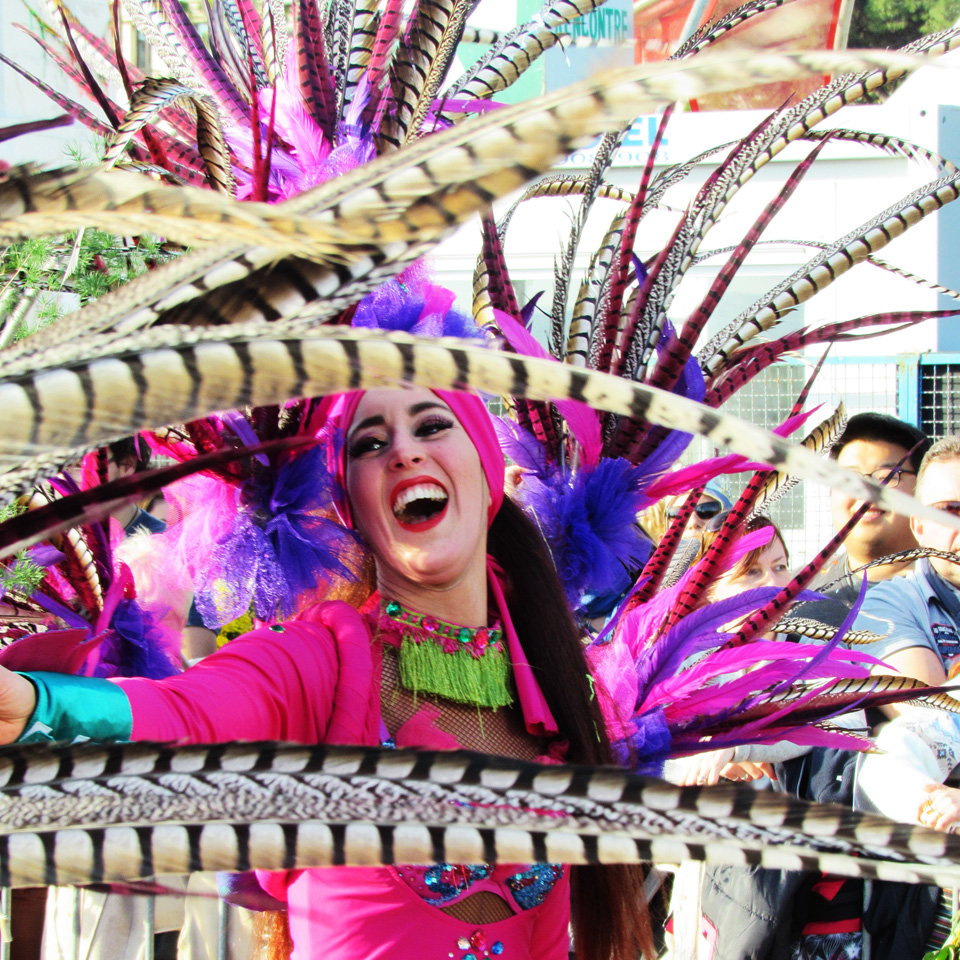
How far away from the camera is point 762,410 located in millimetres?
6617

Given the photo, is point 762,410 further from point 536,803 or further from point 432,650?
point 536,803

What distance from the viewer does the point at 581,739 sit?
157 centimetres

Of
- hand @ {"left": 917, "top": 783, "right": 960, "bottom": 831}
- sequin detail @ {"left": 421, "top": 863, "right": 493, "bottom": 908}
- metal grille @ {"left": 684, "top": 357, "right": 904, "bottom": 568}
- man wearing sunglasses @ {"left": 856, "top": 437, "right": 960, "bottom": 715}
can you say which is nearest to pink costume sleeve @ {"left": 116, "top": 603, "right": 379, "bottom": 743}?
sequin detail @ {"left": 421, "top": 863, "right": 493, "bottom": 908}

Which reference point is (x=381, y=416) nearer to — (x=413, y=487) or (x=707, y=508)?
(x=413, y=487)

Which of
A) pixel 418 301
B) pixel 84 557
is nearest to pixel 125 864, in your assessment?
pixel 418 301

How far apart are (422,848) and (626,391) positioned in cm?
32

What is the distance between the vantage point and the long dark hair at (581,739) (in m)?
1.60

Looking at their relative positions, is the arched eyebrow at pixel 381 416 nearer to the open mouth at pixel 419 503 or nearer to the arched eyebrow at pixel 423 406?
the arched eyebrow at pixel 423 406

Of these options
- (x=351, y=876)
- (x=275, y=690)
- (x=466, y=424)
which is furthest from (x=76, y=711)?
(x=466, y=424)

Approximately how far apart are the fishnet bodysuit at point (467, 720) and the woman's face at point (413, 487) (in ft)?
0.52

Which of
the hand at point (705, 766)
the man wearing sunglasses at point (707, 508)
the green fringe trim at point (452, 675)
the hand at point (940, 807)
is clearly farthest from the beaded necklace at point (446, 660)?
the man wearing sunglasses at point (707, 508)

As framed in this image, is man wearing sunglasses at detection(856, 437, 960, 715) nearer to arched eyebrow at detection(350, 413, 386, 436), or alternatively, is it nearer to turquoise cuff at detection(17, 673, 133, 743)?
arched eyebrow at detection(350, 413, 386, 436)

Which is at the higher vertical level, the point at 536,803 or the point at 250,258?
the point at 250,258

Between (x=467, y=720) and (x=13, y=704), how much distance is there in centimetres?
87
